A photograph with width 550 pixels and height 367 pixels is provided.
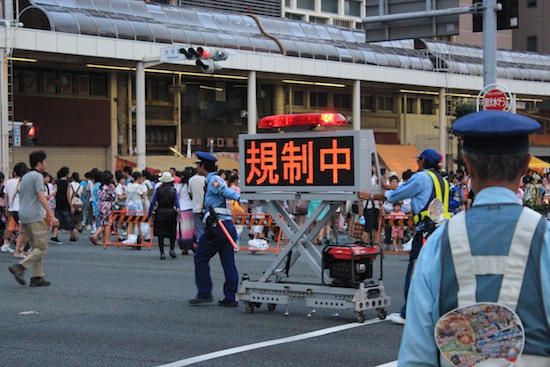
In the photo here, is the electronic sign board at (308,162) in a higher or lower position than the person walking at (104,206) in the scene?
higher

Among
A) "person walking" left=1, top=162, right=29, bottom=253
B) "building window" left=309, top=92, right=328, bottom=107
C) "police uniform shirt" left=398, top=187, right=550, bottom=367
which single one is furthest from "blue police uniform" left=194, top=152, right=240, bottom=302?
"building window" left=309, top=92, right=328, bottom=107

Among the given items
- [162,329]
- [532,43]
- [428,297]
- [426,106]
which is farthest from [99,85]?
[532,43]

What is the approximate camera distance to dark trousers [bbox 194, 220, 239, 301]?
11.5 metres

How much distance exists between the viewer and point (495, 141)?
304 centimetres

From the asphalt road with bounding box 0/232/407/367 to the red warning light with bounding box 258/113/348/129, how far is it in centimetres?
218

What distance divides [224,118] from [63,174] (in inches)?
1162

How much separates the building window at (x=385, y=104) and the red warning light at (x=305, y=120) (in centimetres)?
4830

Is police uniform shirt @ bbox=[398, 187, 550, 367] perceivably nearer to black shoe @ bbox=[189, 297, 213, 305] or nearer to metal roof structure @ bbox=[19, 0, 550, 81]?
black shoe @ bbox=[189, 297, 213, 305]

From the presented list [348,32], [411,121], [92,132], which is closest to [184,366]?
[92,132]

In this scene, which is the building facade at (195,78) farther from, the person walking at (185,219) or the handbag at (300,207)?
the person walking at (185,219)

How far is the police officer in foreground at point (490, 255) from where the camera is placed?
2928mm

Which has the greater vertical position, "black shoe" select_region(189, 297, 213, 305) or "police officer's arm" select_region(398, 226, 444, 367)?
"police officer's arm" select_region(398, 226, 444, 367)

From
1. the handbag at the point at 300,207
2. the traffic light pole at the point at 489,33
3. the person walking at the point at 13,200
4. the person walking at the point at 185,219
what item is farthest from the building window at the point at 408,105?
the traffic light pole at the point at 489,33

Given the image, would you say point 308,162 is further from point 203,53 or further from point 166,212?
point 203,53
